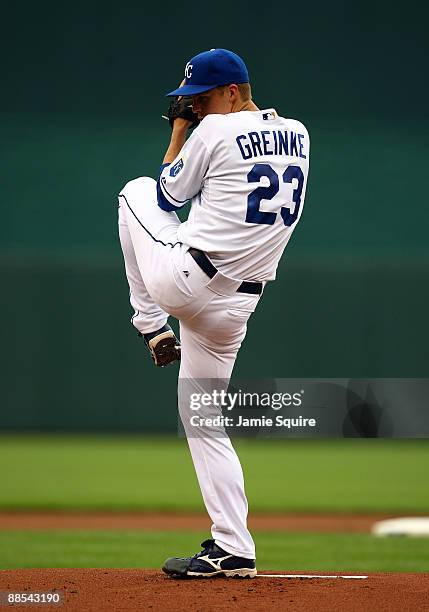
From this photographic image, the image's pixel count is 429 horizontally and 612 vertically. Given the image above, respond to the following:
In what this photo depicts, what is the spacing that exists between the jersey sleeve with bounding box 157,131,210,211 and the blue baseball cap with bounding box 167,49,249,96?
15cm

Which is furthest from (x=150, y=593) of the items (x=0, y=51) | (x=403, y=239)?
(x=0, y=51)

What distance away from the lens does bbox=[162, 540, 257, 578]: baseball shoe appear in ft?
10.8

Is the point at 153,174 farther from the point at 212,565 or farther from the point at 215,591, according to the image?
the point at 215,591

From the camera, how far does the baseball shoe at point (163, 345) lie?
333 centimetres

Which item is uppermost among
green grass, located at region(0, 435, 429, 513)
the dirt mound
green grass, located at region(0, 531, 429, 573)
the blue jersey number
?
the blue jersey number

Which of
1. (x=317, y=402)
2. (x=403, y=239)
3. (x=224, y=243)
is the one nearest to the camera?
(x=224, y=243)

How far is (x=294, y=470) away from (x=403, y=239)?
11.3 ft

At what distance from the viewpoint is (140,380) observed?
1097cm

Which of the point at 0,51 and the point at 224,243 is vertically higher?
the point at 0,51

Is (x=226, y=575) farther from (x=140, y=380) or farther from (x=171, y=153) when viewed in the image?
(x=140, y=380)

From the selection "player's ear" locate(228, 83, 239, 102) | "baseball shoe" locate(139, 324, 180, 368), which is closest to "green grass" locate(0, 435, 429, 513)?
"baseball shoe" locate(139, 324, 180, 368)

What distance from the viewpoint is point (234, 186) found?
3.07 metres

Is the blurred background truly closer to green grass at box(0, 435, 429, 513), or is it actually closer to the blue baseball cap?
green grass at box(0, 435, 429, 513)

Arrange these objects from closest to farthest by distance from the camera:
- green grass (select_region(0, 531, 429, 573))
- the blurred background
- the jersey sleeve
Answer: the jersey sleeve → green grass (select_region(0, 531, 429, 573)) → the blurred background
